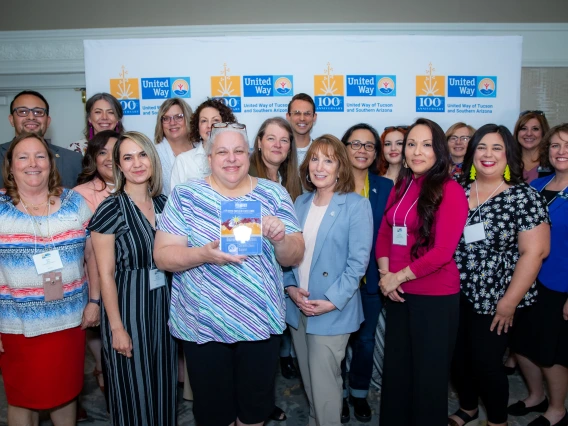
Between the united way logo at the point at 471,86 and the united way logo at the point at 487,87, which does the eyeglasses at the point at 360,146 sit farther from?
the united way logo at the point at 487,87

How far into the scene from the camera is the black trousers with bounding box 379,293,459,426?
2.05 meters

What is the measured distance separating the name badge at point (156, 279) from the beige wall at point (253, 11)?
3767 millimetres

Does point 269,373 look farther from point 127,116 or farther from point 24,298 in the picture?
point 127,116

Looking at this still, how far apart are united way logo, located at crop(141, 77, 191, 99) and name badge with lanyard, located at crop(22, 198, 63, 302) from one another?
2.45 metres

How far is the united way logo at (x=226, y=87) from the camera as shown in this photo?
415 cm

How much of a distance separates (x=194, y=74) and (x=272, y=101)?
0.85 meters

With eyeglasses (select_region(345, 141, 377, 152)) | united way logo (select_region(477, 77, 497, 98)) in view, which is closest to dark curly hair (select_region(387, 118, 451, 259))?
eyeglasses (select_region(345, 141, 377, 152))

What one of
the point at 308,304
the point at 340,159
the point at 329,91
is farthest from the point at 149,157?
the point at 329,91

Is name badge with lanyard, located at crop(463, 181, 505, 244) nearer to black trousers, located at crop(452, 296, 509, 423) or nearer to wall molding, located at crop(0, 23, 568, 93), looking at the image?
black trousers, located at crop(452, 296, 509, 423)

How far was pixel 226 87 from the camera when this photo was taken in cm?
417

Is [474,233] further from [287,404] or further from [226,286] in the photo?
[287,404]

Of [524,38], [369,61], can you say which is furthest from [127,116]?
[524,38]

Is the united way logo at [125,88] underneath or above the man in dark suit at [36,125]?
above

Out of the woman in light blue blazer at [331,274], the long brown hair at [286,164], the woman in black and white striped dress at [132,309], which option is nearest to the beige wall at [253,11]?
the long brown hair at [286,164]
